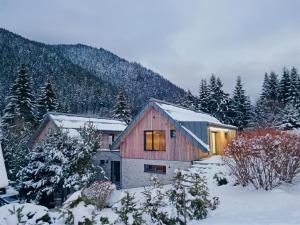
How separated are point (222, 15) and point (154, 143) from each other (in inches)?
500

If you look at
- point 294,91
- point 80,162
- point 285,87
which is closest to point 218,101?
point 285,87

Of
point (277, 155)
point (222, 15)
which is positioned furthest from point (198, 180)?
point (222, 15)

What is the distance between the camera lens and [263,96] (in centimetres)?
5412

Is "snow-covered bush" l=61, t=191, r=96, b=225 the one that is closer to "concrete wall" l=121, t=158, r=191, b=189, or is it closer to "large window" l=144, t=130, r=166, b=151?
"concrete wall" l=121, t=158, r=191, b=189

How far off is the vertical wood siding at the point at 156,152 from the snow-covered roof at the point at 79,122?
4.45 meters

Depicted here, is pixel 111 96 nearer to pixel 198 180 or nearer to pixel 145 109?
pixel 145 109

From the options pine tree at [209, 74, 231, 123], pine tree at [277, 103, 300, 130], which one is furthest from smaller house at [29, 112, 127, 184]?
pine tree at [277, 103, 300, 130]

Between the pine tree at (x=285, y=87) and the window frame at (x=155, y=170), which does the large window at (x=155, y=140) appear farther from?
the pine tree at (x=285, y=87)

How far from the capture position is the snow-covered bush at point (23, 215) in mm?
7021

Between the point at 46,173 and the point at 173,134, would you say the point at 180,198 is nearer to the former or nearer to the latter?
the point at 173,134

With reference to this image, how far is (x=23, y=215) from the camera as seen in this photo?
25.2 feet

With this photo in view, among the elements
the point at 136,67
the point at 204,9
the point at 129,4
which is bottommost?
the point at 204,9

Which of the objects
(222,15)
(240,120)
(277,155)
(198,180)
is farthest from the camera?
(240,120)

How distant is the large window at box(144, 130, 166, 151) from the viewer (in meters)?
22.4
